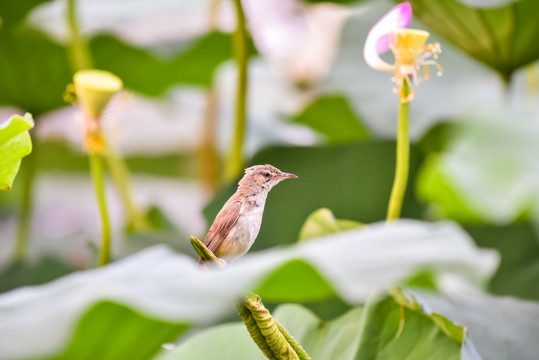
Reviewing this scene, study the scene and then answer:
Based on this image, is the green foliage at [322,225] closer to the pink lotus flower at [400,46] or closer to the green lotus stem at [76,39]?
the pink lotus flower at [400,46]

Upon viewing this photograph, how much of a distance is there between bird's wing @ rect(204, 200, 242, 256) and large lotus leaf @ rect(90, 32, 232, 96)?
44cm

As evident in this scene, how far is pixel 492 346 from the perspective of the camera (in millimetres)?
328

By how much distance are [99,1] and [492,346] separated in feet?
2.03

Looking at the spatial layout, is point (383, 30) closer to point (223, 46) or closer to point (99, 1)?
point (223, 46)

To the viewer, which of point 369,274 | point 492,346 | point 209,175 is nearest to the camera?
point 369,274

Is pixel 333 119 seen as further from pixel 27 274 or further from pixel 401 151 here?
pixel 401 151

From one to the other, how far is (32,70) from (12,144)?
1.31ft

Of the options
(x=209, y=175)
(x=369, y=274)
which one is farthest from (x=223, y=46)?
(x=369, y=274)

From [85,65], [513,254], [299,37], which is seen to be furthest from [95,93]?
[299,37]

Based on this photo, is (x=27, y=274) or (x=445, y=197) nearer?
(x=27, y=274)

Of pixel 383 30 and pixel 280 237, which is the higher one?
pixel 383 30

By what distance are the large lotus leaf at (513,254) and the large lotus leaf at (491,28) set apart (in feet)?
0.39

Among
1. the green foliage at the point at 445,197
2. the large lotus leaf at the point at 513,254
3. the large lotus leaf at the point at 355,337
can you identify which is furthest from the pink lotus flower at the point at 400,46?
the green foliage at the point at 445,197

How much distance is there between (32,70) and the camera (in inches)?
22.3
